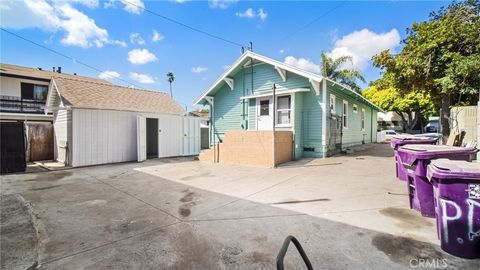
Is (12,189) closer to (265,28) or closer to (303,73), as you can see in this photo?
(303,73)

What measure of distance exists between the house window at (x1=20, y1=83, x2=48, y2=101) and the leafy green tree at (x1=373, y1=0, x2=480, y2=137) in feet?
81.0

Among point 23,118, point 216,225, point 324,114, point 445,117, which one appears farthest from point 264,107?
point 23,118

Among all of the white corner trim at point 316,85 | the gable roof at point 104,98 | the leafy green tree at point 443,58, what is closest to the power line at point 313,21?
the leafy green tree at point 443,58

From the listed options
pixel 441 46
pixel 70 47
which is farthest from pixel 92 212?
pixel 70 47

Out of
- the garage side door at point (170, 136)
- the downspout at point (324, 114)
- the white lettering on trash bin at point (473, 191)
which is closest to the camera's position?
the white lettering on trash bin at point (473, 191)

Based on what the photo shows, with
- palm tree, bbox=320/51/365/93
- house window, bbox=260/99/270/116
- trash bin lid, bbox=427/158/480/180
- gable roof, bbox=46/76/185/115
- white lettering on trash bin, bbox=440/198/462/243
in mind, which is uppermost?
palm tree, bbox=320/51/365/93

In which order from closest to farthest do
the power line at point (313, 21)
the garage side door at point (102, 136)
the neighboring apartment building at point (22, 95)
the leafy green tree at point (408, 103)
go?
the garage side door at point (102, 136)
the power line at point (313, 21)
the neighboring apartment building at point (22, 95)
the leafy green tree at point (408, 103)

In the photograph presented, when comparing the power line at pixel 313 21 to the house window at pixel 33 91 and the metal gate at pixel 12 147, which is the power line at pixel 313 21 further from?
the house window at pixel 33 91

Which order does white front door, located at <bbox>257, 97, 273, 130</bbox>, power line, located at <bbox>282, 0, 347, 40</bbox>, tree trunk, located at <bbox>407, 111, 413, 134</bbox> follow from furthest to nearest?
tree trunk, located at <bbox>407, 111, 413, 134</bbox>
white front door, located at <bbox>257, 97, 273, 130</bbox>
power line, located at <bbox>282, 0, 347, 40</bbox>

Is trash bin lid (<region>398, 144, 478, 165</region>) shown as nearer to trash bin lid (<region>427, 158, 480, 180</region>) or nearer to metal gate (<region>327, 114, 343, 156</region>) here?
trash bin lid (<region>427, 158, 480, 180</region>)

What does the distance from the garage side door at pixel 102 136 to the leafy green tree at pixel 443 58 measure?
12.5 meters

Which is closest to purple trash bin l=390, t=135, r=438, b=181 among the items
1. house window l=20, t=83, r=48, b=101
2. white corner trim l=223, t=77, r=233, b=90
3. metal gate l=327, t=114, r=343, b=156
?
metal gate l=327, t=114, r=343, b=156

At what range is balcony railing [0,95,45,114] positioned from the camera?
16670 mm

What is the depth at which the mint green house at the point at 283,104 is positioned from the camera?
403 inches
